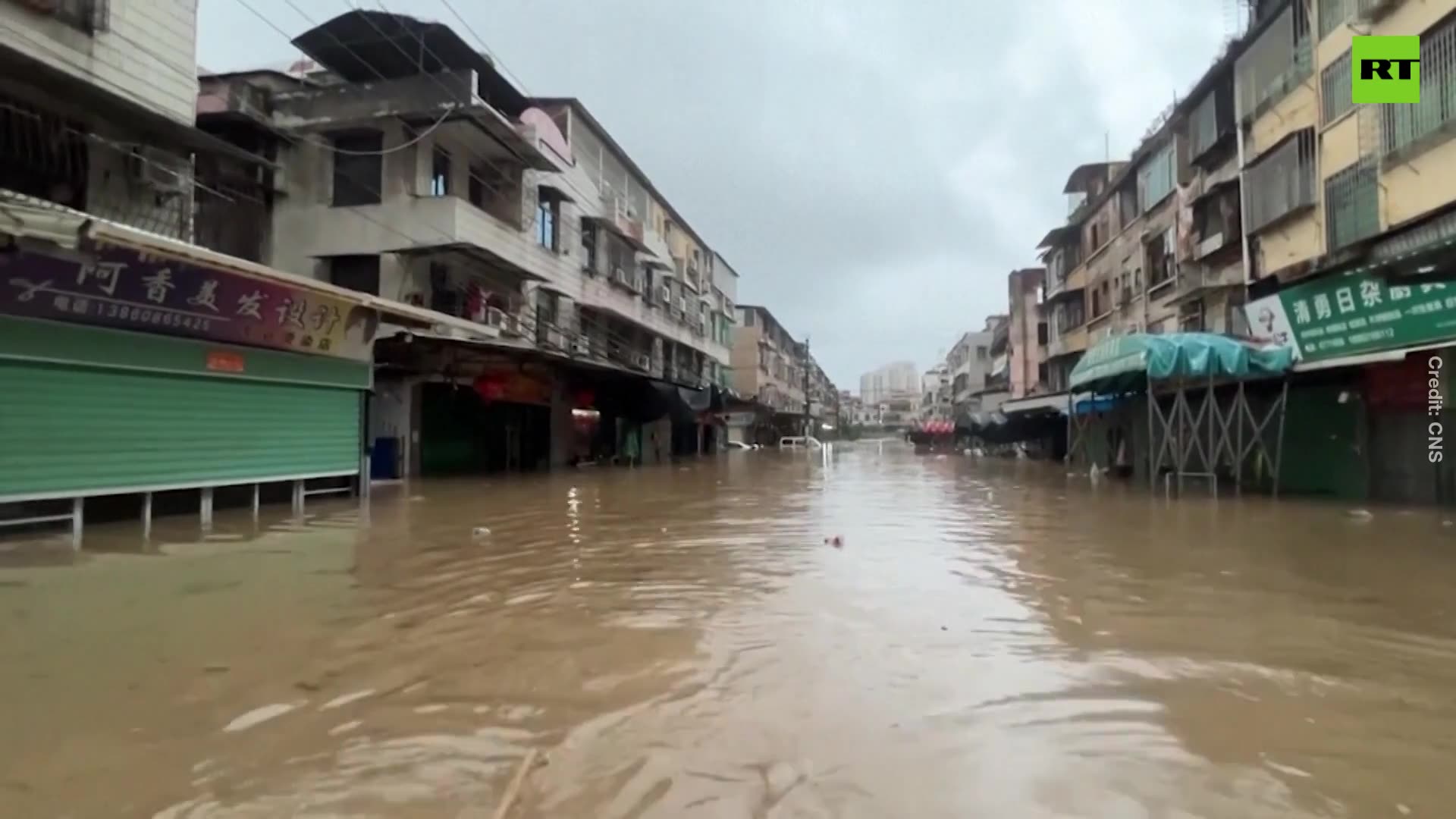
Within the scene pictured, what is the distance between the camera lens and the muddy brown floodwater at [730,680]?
308cm

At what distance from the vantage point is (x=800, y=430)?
84812 mm

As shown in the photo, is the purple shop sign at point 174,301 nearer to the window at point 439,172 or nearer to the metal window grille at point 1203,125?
the window at point 439,172

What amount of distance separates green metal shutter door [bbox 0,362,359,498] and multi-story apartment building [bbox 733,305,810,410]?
43.4m

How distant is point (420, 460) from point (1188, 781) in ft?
68.0

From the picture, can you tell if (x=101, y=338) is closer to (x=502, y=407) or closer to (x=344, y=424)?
(x=344, y=424)

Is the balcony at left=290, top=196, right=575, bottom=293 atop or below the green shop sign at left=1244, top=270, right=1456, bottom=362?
atop

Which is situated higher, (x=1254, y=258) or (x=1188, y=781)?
(x=1254, y=258)

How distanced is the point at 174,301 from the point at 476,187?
42.9 ft

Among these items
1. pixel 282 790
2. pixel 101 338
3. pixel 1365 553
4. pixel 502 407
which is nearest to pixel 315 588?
pixel 282 790

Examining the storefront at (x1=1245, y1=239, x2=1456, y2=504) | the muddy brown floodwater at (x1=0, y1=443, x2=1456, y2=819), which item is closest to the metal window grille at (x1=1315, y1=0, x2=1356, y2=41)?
the storefront at (x1=1245, y1=239, x2=1456, y2=504)

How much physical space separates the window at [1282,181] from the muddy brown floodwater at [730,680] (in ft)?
34.1

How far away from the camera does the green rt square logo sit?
13.4 meters

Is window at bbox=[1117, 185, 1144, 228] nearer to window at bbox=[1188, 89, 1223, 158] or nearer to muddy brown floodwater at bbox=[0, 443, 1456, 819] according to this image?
window at bbox=[1188, 89, 1223, 158]

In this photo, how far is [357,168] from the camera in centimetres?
2067
